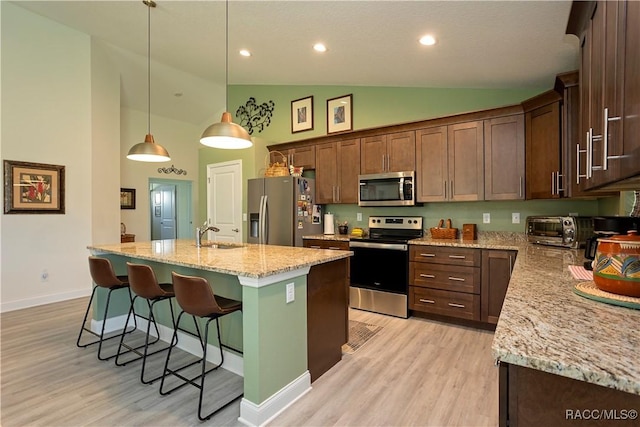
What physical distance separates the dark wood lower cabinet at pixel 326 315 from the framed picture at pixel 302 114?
3.09 m

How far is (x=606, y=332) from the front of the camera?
0.84 meters

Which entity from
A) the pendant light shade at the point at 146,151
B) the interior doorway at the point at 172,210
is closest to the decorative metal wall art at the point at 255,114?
the interior doorway at the point at 172,210

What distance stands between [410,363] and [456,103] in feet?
9.84

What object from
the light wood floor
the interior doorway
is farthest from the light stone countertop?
the interior doorway

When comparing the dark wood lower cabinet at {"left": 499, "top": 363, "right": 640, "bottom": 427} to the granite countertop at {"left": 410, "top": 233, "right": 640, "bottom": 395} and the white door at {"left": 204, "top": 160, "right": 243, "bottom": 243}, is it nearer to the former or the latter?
the granite countertop at {"left": 410, "top": 233, "right": 640, "bottom": 395}

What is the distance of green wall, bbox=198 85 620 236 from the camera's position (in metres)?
3.44

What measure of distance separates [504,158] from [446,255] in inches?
47.0

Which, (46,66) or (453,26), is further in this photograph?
(46,66)

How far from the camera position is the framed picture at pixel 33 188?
3857 millimetres

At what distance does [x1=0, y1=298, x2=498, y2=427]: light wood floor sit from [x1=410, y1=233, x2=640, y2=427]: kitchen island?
1203mm

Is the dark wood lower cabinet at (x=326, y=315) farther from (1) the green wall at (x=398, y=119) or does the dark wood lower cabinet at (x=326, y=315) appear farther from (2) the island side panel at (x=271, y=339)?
(1) the green wall at (x=398, y=119)

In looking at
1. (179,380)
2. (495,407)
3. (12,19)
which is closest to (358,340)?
(495,407)

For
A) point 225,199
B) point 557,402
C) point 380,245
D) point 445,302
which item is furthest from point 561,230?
point 225,199

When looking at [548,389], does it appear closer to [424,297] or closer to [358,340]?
[358,340]
